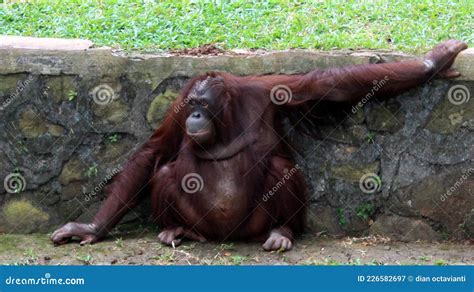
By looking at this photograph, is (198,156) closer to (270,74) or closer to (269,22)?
(270,74)

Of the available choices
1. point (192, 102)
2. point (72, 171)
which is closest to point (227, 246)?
point (192, 102)

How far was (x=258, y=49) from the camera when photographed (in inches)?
211

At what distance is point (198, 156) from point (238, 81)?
498 mm

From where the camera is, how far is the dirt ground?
4.71m

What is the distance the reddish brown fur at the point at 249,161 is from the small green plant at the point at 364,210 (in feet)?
1.16

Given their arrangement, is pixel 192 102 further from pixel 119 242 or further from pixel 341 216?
pixel 341 216

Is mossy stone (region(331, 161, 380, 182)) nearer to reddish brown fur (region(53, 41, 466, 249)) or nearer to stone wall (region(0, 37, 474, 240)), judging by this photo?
stone wall (region(0, 37, 474, 240))

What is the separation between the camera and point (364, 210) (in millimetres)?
5172

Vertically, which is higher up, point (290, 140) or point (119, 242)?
point (290, 140)

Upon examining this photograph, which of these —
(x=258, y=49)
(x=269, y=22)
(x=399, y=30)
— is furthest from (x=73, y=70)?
(x=399, y=30)

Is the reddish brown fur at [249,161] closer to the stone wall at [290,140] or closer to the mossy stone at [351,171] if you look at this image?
the stone wall at [290,140]

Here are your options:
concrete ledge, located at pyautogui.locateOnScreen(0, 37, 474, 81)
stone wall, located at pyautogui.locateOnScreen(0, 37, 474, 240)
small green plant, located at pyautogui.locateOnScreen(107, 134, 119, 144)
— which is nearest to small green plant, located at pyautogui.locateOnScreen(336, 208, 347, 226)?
stone wall, located at pyautogui.locateOnScreen(0, 37, 474, 240)

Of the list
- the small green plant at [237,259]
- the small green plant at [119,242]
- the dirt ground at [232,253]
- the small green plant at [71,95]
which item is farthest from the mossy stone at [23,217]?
the small green plant at [237,259]

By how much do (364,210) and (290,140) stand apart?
613mm
